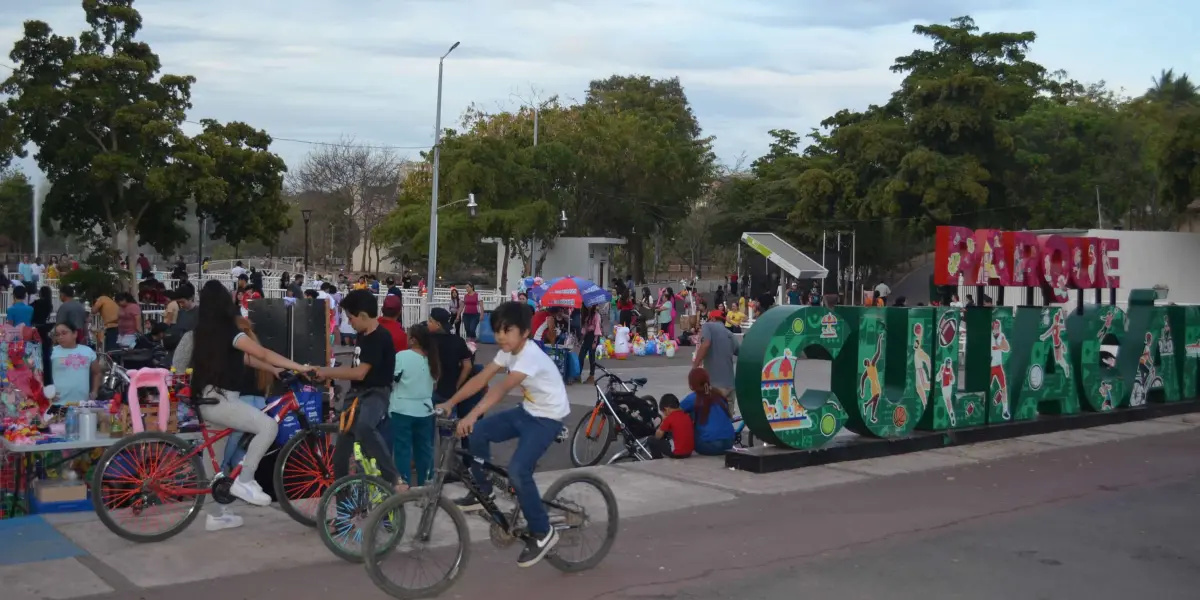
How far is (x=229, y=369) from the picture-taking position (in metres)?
7.52

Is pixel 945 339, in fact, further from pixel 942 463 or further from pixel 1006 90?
pixel 1006 90

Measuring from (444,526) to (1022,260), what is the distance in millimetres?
10037

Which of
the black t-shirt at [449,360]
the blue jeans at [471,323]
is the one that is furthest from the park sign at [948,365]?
the blue jeans at [471,323]

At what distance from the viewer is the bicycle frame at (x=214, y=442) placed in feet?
24.3

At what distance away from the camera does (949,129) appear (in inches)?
1679

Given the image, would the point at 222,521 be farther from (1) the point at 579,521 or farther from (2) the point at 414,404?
(1) the point at 579,521

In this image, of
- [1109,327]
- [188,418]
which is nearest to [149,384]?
[188,418]

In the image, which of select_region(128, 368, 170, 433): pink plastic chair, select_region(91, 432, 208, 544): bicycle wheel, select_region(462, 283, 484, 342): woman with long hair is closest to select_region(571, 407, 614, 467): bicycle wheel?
select_region(128, 368, 170, 433): pink plastic chair

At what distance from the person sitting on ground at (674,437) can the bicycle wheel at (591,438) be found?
1.70ft

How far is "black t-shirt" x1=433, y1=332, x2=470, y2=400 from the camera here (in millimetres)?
9727

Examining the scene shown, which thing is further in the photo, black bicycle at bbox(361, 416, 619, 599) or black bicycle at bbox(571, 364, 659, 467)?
black bicycle at bbox(571, 364, 659, 467)

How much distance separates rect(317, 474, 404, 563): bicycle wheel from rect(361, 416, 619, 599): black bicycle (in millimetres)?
541

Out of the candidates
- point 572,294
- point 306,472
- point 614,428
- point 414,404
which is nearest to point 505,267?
point 572,294

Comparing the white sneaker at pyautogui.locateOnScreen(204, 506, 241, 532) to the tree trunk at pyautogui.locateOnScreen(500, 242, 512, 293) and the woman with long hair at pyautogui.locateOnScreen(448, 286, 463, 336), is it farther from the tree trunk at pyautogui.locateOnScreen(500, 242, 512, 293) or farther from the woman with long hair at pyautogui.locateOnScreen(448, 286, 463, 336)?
the tree trunk at pyautogui.locateOnScreen(500, 242, 512, 293)
